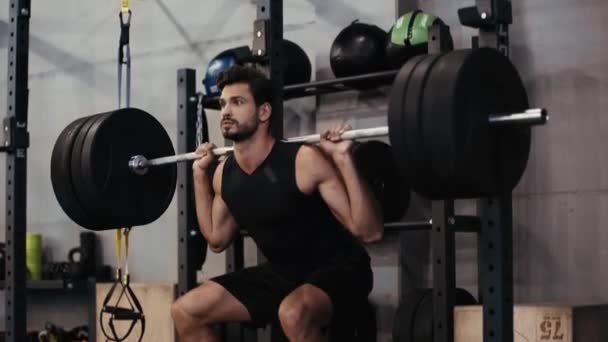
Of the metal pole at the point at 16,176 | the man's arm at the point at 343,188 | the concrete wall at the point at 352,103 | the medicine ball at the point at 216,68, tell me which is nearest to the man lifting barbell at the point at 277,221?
the man's arm at the point at 343,188

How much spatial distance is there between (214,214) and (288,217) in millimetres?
415

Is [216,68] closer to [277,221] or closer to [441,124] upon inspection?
[277,221]

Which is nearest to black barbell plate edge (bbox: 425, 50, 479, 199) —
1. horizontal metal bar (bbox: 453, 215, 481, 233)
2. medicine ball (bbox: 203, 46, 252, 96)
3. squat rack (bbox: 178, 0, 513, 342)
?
squat rack (bbox: 178, 0, 513, 342)

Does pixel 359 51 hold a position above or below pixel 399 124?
above

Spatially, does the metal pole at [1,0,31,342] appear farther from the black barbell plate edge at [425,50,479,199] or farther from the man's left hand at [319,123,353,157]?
the black barbell plate edge at [425,50,479,199]

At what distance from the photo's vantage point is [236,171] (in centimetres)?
339

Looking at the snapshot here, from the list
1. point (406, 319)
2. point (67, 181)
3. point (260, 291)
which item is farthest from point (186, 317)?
point (406, 319)

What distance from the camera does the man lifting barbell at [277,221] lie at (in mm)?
3146

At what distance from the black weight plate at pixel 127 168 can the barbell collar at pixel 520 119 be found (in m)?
1.55

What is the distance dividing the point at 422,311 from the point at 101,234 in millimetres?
2470

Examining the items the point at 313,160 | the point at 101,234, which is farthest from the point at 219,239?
the point at 101,234

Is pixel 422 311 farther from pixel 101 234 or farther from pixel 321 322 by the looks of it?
pixel 101 234

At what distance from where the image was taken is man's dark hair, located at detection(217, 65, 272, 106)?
3295 mm

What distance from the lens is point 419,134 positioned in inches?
93.7
